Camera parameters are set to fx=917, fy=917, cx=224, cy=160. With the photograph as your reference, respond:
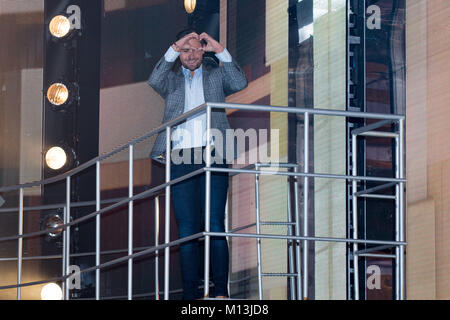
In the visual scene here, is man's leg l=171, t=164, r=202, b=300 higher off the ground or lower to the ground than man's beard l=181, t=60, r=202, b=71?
lower

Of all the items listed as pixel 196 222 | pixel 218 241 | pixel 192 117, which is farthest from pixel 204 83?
pixel 218 241

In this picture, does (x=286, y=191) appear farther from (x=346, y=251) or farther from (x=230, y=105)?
(x=230, y=105)

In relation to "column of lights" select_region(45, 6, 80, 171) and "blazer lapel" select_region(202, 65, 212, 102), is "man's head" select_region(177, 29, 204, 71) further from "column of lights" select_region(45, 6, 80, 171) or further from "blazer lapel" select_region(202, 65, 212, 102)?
"column of lights" select_region(45, 6, 80, 171)

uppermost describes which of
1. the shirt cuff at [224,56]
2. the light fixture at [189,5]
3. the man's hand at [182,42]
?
the light fixture at [189,5]

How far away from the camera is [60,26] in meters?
4.98

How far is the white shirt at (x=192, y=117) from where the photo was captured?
3.72 metres

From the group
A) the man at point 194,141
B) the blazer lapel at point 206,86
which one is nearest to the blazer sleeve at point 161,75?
the man at point 194,141

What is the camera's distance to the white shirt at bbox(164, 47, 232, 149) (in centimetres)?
372

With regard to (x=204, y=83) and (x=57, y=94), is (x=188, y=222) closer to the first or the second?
(x=204, y=83)

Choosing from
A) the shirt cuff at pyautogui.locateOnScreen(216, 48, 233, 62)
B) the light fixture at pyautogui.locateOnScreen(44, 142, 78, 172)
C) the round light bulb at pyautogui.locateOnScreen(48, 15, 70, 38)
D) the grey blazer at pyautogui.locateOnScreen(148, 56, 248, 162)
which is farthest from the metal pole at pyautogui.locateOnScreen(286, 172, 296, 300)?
the round light bulb at pyautogui.locateOnScreen(48, 15, 70, 38)

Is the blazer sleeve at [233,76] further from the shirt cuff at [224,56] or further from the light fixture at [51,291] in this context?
the light fixture at [51,291]

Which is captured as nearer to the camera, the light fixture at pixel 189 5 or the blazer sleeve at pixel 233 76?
the blazer sleeve at pixel 233 76

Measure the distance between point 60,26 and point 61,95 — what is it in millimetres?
381
